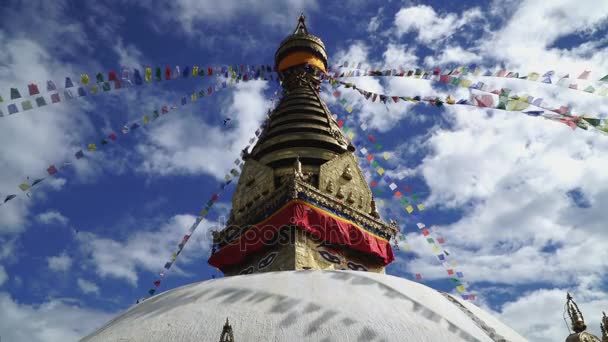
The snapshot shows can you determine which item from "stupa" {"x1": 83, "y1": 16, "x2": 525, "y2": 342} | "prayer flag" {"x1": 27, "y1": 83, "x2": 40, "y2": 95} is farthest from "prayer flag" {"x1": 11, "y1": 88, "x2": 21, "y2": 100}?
"stupa" {"x1": 83, "y1": 16, "x2": 525, "y2": 342}

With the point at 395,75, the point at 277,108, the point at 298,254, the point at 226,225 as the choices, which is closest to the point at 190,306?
the point at 298,254

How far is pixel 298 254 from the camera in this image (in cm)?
1043

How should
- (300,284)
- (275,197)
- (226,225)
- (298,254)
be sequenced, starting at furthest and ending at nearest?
(226,225) < (275,197) < (298,254) < (300,284)

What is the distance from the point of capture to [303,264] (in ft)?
33.8

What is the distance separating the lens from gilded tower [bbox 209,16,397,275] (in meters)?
11.0

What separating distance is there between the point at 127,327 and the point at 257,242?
6818 mm

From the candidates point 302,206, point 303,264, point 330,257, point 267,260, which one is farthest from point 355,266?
point 267,260

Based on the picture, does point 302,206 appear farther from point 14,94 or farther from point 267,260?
point 14,94

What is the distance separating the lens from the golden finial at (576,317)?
4570 mm

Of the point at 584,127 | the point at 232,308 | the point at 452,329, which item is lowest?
the point at 452,329

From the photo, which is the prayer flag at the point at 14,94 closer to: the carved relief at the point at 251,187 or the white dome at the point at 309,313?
the white dome at the point at 309,313

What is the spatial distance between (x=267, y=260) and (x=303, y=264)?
1.27 m

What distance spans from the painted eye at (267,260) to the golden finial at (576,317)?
285 inches

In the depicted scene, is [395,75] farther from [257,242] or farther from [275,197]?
[257,242]
